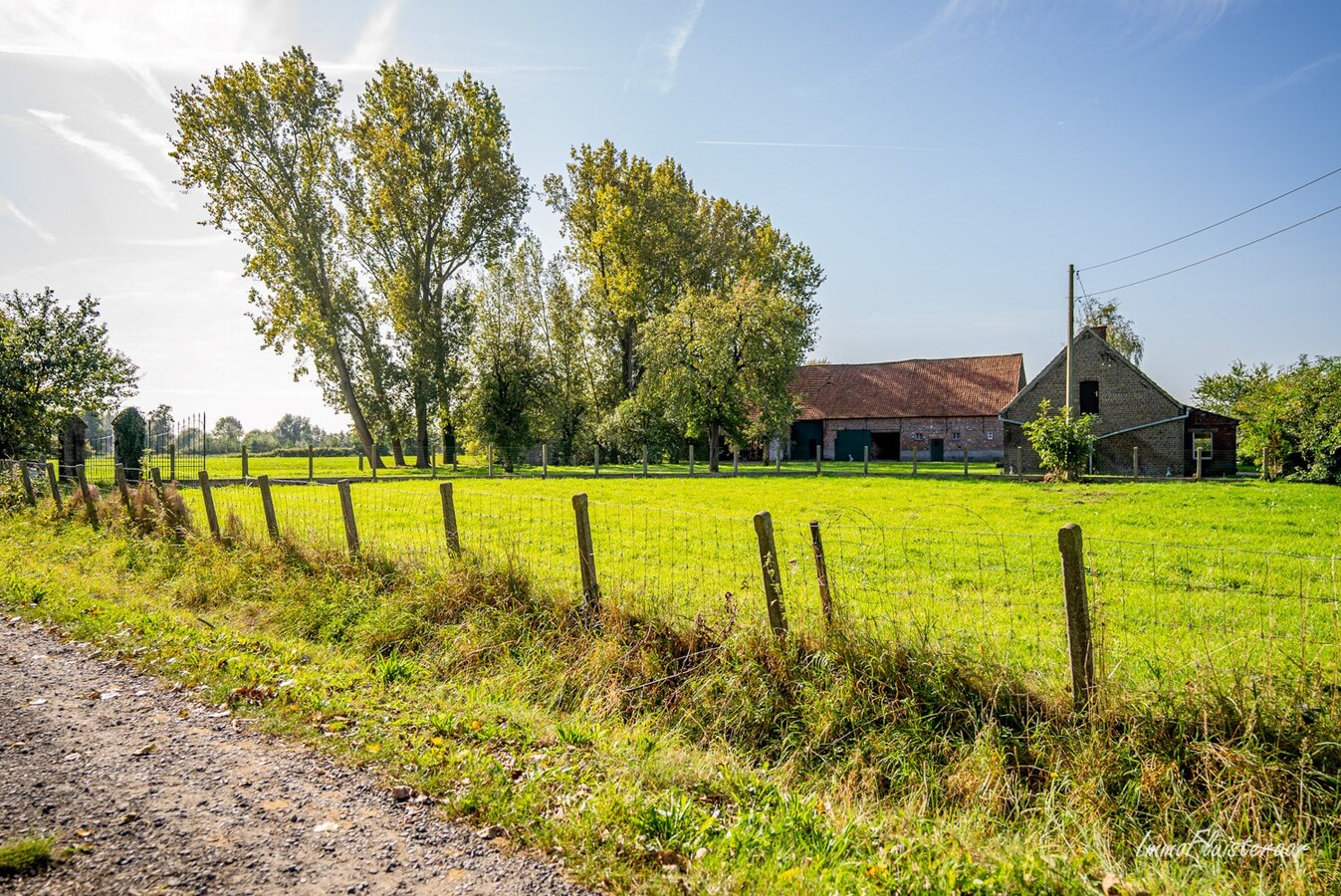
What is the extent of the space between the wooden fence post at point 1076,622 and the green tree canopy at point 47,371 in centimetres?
2749

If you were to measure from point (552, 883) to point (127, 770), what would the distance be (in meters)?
2.97

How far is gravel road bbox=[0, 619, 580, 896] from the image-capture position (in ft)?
11.3

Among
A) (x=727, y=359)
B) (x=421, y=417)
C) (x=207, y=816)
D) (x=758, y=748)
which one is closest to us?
(x=207, y=816)

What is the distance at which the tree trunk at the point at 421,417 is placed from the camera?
36.6m

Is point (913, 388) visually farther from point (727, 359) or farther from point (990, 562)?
point (990, 562)

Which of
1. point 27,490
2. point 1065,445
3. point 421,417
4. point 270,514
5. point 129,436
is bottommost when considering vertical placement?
point 1065,445

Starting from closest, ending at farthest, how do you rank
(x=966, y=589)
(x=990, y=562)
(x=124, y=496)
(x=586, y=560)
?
(x=586, y=560) → (x=966, y=589) → (x=990, y=562) → (x=124, y=496)

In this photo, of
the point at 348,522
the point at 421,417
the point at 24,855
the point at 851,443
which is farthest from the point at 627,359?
the point at 24,855

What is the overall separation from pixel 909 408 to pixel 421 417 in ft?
99.5

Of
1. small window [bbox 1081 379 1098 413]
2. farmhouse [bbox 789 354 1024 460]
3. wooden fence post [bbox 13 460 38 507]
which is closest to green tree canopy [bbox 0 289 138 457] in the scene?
wooden fence post [bbox 13 460 38 507]

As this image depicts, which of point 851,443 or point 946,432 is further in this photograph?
point 851,443

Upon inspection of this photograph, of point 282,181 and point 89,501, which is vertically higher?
point 282,181

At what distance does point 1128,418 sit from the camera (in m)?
34.9

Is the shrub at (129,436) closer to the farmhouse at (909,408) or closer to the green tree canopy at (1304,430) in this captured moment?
the farmhouse at (909,408)
